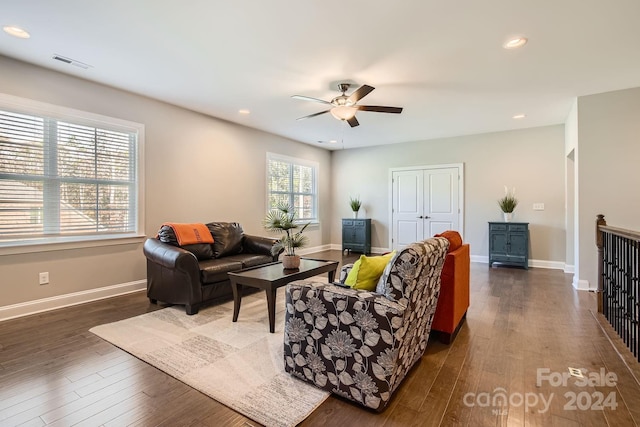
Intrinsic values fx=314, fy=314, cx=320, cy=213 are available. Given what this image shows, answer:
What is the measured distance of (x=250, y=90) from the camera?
163 inches

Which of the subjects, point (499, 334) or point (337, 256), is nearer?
point (499, 334)

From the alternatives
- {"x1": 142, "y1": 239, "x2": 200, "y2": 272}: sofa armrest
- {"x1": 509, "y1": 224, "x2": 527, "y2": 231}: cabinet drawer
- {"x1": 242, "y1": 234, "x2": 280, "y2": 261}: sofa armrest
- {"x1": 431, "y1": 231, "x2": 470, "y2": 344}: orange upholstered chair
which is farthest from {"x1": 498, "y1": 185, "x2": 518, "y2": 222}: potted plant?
{"x1": 142, "y1": 239, "x2": 200, "y2": 272}: sofa armrest

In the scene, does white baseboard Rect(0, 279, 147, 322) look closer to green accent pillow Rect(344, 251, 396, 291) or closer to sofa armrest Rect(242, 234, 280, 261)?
sofa armrest Rect(242, 234, 280, 261)

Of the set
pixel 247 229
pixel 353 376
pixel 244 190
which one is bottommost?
pixel 353 376

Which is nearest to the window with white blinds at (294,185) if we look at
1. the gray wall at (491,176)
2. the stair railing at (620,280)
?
the gray wall at (491,176)

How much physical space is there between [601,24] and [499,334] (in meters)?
2.80

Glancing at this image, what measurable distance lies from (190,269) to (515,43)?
3876 mm

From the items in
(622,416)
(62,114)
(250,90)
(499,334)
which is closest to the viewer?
(622,416)

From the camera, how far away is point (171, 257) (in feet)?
11.0

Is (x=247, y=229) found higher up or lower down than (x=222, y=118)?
lower down

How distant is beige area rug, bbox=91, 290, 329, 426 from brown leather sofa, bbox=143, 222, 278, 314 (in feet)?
0.59

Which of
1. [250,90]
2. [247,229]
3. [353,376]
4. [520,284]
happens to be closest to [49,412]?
[353,376]

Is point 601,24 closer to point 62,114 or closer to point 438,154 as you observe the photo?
point 438,154

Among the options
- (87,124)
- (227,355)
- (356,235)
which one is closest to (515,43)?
(227,355)
